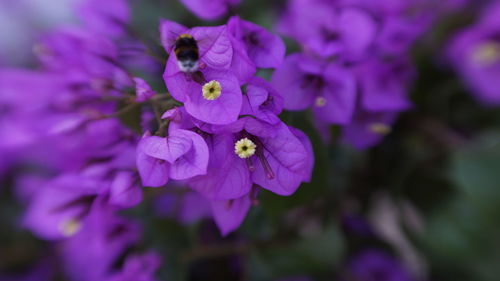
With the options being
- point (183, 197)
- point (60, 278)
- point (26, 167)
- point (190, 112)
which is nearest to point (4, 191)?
point (26, 167)

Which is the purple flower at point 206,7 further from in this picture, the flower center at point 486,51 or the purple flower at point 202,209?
the flower center at point 486,51

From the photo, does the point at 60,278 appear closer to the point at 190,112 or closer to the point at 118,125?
the point at 118,125

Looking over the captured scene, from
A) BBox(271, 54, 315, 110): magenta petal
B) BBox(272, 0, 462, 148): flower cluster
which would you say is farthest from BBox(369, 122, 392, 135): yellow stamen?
BBox(271, 54, 315, 110): magenta petal

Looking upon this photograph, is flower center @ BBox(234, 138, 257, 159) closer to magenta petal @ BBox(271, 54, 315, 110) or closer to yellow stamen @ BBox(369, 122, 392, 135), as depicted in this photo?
magenta petal @ BBox(271, 54, 315, 110)

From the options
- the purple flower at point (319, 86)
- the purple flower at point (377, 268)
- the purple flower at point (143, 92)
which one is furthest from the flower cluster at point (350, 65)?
the purple flower at point (377, 268)

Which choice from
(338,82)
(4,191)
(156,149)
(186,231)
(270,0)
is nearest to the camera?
(156,149)
